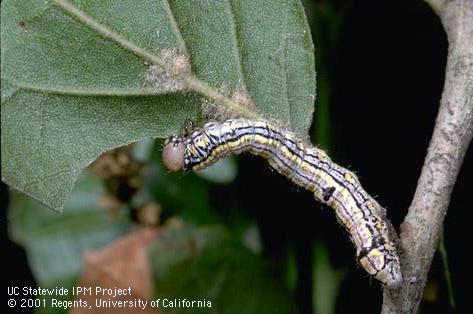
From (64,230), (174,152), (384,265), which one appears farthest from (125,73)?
(64,230)

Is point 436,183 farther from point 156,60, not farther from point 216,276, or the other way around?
point 216,276

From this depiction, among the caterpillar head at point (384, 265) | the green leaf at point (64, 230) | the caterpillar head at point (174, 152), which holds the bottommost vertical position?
the green leaf at point (64, 230)

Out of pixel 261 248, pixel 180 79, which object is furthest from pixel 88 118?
pixel 261 248

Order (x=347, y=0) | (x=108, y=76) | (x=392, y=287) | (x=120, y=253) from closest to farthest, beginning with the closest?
(x=392, y=287) < (x=108, y=76) < (x=347, y=0) < (x=120, y=253)

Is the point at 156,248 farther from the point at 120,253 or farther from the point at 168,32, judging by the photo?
the point at 168,32

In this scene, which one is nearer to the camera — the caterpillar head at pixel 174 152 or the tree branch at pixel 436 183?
the tree branch at pixel 436 183

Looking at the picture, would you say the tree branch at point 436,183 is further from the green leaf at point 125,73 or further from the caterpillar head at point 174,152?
the caterpillar head at point 174,152

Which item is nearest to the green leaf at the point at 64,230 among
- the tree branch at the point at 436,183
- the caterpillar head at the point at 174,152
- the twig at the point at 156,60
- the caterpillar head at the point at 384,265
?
the caterpillar head at the point at 174,152
